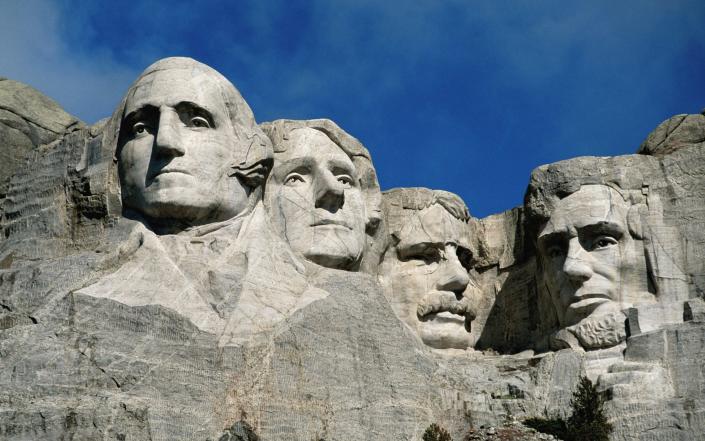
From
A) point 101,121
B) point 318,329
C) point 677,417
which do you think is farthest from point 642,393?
point 101,121

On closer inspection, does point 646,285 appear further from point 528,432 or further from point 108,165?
point 108,165

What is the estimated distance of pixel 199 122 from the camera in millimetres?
18422

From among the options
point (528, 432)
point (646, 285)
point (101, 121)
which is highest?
point (101, 121)

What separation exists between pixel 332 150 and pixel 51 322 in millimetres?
4619

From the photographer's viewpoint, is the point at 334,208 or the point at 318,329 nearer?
the point at 318,329

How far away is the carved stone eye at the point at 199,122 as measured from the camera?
60.4ft

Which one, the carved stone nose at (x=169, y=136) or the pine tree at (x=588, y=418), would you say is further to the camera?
the carved stone nose at (x=169, y=136)

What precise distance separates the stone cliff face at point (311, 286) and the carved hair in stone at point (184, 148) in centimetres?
3

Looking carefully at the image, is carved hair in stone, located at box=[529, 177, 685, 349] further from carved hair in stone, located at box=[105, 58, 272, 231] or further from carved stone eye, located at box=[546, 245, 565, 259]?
carved hair in stone, located at box=[105, 58, 272, 231]

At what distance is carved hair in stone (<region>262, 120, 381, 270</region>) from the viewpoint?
19.4 m

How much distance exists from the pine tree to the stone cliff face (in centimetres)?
21

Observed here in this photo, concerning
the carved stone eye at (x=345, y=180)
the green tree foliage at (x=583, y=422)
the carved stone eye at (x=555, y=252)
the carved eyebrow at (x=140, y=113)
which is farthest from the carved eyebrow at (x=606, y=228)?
the carved eyebrow at (x=140, y=113)

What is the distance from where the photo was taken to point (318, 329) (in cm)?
1738

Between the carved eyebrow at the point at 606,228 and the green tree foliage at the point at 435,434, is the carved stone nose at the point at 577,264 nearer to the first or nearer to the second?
the carved eyebrow at the point at 606,228
